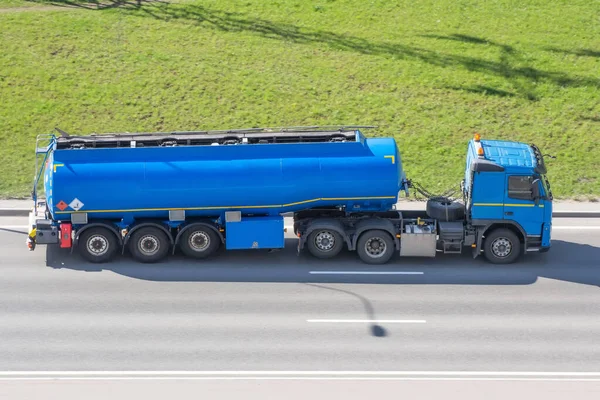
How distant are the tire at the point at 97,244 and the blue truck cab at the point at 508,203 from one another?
815 centimetres

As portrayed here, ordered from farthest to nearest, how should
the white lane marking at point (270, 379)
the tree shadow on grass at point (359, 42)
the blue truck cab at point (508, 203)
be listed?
the tree shadow on grass at point (359, 42)
the blue truck cab at point (508, 203)
the white lane marking at point (270, 379)

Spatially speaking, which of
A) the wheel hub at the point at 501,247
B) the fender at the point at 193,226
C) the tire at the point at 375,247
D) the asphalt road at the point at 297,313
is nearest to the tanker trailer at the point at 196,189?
the fender at the point at 193,226

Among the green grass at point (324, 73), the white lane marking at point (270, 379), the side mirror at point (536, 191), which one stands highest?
the green grass at point (324, 73)

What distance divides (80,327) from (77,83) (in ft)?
56.1

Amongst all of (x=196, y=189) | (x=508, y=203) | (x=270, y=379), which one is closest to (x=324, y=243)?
(x=196, y=189)

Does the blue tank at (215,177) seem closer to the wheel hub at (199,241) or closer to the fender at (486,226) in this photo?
the wheel hub at (199,241)

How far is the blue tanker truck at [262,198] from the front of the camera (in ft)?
71.1

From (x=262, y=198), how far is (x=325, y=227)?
157 centimetres

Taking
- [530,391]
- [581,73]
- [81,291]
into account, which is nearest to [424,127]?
[581,73]

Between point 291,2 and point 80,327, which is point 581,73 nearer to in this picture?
point 291,2

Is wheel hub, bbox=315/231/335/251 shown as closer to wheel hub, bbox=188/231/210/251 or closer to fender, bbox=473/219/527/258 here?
wheel hub, bbox=188/231/210/251

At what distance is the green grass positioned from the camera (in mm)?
31484

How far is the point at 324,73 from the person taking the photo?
34469mm

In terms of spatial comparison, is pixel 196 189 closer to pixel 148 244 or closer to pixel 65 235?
pixel 148 244
